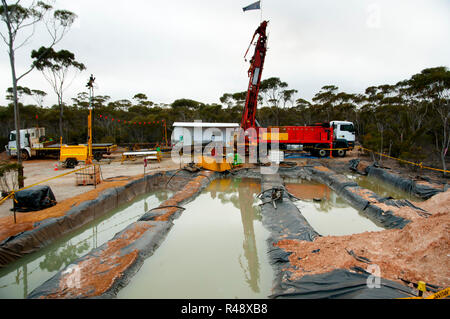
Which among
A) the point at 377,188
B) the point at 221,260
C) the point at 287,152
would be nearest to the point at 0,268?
the point at 221,260

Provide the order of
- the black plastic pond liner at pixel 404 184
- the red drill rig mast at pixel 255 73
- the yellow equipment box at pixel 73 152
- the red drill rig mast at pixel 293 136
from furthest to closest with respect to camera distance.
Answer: the red drill rig mast at pixel 293 136 < the yellow equipment box at pixel 73 152 < the red drill rig mast at pixel 255 73 < the black plastic pond liner at pixel 404 184

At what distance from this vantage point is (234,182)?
1341 cm

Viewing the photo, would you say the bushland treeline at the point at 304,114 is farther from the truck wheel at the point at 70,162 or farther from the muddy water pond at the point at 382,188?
the truck wheel at the point at 70,162

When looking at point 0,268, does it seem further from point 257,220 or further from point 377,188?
point 377,188

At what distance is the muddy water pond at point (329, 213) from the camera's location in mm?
6832

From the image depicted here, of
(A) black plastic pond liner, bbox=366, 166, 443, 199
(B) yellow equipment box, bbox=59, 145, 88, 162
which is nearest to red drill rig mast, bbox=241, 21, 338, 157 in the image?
(A) black plastic pond liner, bbox=366, 166, 443, 199

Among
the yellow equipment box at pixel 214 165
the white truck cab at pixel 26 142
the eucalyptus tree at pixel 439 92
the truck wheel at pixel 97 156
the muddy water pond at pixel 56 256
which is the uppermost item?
the eucalyptus tree at pixel 439 92

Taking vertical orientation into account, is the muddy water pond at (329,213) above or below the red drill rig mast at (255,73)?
below

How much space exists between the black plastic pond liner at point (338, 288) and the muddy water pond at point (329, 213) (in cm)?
322

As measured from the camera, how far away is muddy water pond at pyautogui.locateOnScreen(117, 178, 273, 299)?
13.8 feet

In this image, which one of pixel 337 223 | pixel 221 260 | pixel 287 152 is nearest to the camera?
pixel 221 260

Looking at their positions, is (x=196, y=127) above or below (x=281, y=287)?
above

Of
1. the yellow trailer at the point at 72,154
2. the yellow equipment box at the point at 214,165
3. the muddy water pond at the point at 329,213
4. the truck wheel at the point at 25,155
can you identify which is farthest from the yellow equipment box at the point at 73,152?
the muddy water pond at the point at 329,213
